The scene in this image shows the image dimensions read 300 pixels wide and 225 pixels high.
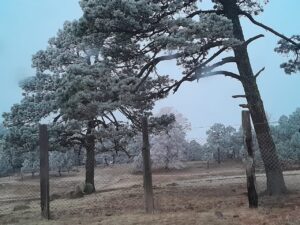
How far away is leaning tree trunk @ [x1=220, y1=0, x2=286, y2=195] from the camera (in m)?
14.1

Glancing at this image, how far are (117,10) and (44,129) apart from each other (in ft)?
A: 12.2

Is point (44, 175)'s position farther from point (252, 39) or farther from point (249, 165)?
point (252, 39)

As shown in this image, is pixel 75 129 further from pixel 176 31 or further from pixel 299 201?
pixel 299 201

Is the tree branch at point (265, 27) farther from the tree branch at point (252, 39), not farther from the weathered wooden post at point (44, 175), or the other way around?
the weathered wooden post at point (44, 175)

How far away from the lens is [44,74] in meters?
23.5

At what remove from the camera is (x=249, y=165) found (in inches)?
410

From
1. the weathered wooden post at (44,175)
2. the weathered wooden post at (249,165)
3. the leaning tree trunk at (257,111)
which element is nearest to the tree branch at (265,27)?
the leaning tree trunk at (257,111)

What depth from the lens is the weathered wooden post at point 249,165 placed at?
10336 mm

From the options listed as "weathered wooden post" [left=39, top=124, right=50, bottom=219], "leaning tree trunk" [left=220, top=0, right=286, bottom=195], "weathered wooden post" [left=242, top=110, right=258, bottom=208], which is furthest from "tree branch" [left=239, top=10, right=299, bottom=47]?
"weathered wooden post" [left=39, top=124, right=50, bottom=219]

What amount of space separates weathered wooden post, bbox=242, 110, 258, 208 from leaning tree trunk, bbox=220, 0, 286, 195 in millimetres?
3217

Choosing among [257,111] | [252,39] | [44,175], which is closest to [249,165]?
[257,111]

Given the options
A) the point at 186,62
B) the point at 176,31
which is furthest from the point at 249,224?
the point at 186,62

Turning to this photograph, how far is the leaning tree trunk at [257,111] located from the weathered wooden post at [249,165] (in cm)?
322

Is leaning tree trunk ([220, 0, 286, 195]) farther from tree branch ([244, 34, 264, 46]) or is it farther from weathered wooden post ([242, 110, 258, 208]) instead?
weathered wooden post ([242, 110, 258, 208])
